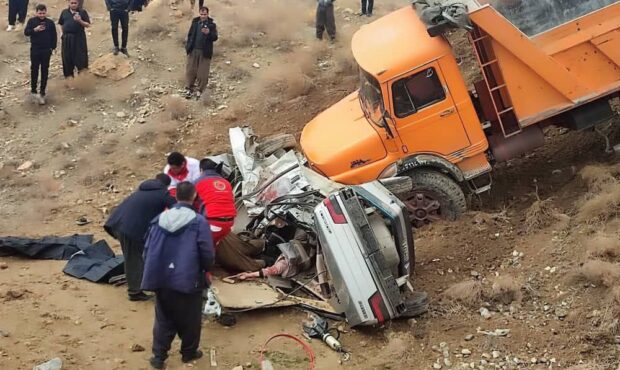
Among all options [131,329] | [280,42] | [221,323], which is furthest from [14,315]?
[280,42]

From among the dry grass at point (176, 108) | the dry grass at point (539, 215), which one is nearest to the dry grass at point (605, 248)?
the dry grass at point (539, 215)

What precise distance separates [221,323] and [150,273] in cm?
160

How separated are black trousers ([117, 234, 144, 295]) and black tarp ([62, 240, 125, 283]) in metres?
0.56

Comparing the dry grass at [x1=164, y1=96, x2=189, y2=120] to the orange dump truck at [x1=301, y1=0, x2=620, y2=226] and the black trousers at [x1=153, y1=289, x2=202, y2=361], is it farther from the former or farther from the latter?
the black trousers at [x1=153, y1=289, x2=202, y2=361]

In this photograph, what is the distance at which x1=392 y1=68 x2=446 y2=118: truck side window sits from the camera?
9.22 m

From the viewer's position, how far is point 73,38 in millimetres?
14719

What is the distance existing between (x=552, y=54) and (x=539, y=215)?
72.6 inches

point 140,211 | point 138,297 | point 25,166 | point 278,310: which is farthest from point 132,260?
point 25,166

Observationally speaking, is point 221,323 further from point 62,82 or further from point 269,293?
→ point 62,82

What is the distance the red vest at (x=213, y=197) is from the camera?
7777 mm

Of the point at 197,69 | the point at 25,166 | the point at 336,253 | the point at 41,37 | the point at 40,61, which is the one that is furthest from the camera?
the point at 197,69

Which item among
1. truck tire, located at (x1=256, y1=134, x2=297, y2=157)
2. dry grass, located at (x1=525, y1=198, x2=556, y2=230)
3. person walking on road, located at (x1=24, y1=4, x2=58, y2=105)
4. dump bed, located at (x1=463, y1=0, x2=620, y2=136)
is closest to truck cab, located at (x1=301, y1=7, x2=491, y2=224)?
dump bed, located at (x1=463, y1=0, x2=620, y2=136)

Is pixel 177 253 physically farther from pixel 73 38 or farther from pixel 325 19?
pixel 325 19

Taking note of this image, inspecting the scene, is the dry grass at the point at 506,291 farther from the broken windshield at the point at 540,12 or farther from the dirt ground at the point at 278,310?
the broken windshield at the point at 540,12
